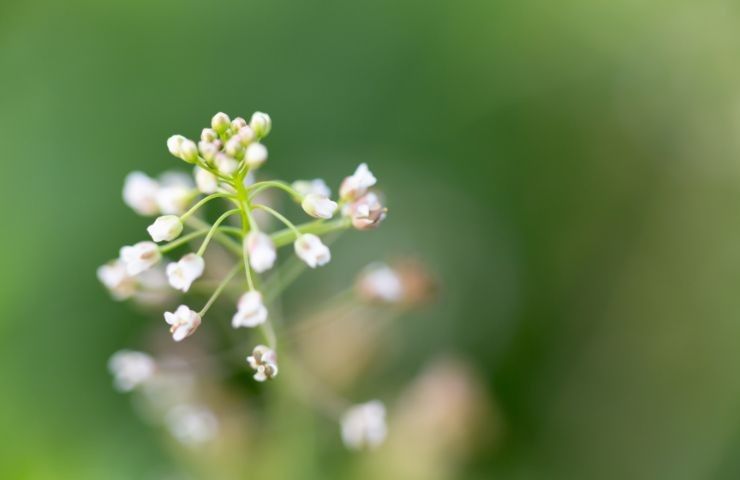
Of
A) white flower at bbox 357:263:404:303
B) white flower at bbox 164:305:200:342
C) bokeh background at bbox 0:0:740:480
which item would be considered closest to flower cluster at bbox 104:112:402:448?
white flower at bbox 164:305:200:342

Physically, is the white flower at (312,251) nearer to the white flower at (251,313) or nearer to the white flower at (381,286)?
the white flower at (251,313)

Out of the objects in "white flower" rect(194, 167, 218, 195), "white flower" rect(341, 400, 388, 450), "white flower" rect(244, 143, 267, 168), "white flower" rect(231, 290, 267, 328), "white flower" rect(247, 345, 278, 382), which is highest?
"white flower" rect(244, 143, 267, 168)


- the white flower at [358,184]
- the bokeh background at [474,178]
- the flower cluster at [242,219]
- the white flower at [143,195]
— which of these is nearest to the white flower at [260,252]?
the flower cluster at [242,219]

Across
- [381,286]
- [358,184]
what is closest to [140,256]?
[358,184]

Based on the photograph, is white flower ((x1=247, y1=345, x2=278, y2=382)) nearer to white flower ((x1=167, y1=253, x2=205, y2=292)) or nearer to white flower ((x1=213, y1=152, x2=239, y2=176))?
white flower ((x1=167, y1=253, x2=205, y2=292))

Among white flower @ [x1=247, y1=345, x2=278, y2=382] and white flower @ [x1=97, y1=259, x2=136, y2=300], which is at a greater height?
white flower @ [x1=97, y1=259, x2=136, y2=300]

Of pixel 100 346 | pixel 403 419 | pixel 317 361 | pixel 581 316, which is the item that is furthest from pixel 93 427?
pixel 581 316

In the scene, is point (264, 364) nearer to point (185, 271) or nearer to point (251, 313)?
point (251, 313)
